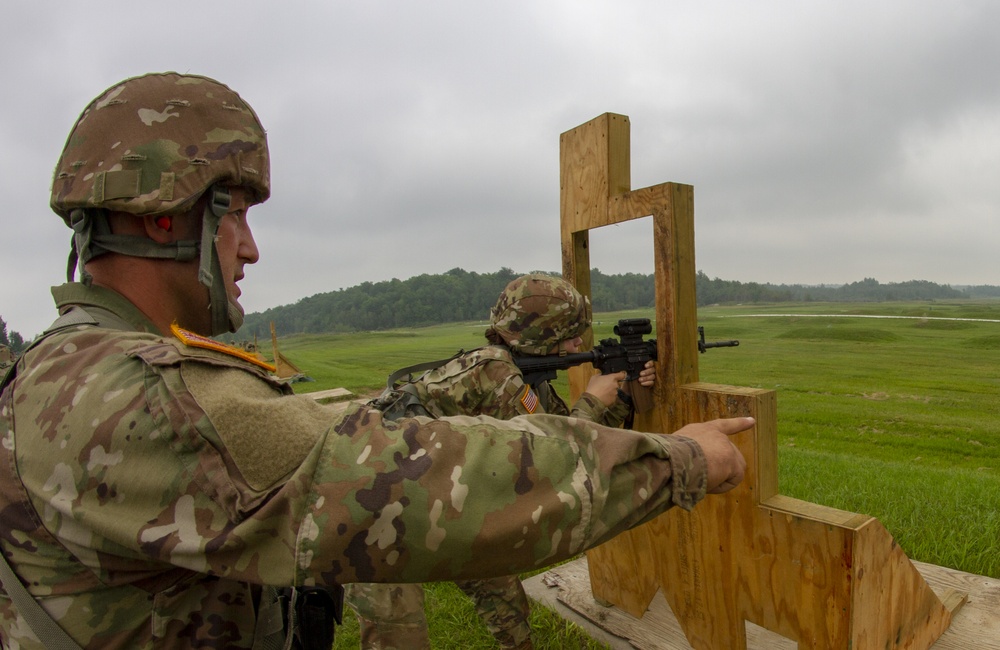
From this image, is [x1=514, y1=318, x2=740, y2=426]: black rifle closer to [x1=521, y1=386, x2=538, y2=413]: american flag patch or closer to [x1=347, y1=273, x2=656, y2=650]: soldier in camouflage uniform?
[x1=347, y1=273, x2=656, y2=650]: soldier in camouflage uniform

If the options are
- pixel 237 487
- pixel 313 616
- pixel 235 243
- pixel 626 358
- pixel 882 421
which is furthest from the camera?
pixel 882 421

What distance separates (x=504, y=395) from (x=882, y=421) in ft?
27.5

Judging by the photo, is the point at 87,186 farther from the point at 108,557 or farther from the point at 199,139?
the point at 108,557

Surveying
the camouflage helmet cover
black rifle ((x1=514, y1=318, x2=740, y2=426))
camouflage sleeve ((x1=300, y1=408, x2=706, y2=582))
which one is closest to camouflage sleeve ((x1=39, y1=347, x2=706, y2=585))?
camouflage sleeve ((x1=300, y1=408, x2=706, y2=582))

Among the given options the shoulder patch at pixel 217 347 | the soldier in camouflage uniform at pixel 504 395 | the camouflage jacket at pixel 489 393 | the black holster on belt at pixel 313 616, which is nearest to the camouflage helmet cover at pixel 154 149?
the shoulder patch at pixel 217 347

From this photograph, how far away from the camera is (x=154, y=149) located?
4.59 ft

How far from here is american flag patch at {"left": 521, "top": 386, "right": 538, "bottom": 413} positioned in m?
3.42

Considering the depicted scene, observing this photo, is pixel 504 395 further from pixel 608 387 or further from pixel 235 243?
pixel 235 243

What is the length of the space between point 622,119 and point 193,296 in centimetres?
259

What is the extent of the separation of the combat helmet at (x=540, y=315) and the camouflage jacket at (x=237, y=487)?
2.39 meters

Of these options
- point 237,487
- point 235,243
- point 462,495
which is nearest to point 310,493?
point 237,487

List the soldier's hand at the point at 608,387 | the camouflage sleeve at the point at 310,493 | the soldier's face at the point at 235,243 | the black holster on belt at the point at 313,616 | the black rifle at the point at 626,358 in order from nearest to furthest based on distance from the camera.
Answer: the camouflage sleeve at the point at 310,493, the soldier's face at the point at 235,243, the black holster on belt at the point at 313,616, the black rifle at the point at 626,358, the soldier's hand at the point at 608,387

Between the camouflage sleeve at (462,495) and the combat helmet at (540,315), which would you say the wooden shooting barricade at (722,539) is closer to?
the combat helmet at (540,315)

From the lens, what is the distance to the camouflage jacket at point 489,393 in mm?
3406
